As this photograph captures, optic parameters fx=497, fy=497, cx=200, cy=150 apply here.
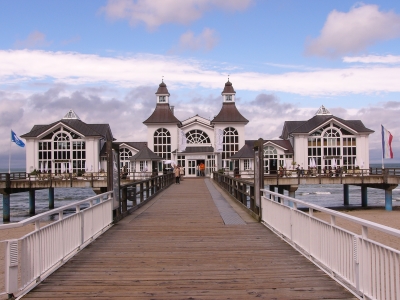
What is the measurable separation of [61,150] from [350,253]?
56.0 metres

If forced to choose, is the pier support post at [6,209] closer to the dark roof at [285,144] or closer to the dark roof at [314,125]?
the dark roof at [285,144]

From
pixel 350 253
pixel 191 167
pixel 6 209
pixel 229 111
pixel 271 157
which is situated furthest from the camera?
pixel 229 111

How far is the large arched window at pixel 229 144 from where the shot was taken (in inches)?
2379

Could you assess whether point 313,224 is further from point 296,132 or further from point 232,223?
point 296,132

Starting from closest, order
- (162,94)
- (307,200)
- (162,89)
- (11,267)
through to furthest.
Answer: (11,267) < (307,200) < (162,94) < (162,89)

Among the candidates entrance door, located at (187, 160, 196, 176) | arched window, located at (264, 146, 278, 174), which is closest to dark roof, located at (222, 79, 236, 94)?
arched window, located at (264, 146, 278, 174)

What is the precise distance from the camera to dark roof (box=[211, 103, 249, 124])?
61.0 metres

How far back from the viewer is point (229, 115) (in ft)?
203

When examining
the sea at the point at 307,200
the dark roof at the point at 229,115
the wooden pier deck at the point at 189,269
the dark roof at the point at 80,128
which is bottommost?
the sea at the point at 307,200

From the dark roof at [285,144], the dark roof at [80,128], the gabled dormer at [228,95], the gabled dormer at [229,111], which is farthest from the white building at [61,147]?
the dark roof at [285,144]

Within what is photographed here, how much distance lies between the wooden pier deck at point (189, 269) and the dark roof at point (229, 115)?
165ft

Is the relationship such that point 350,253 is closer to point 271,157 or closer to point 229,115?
point 271,157

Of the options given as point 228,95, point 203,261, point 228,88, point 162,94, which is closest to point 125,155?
point 162,94

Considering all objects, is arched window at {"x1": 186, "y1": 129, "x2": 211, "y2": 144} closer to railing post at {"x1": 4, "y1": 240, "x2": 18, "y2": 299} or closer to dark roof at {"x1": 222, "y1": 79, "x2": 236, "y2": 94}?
dark roof at {"x1": 222, "y1": 79, "x2": 236, "y2": 94}
